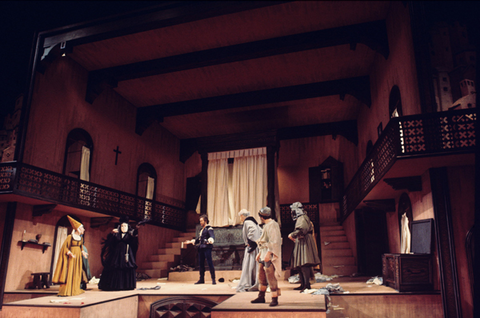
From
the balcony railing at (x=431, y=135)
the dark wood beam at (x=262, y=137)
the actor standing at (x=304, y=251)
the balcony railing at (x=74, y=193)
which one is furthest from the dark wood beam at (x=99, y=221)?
the balcony railing at (x=431, y=135)

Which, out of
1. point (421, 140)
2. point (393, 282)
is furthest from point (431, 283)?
point (421, 140)

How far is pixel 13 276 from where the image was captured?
8.70 metres

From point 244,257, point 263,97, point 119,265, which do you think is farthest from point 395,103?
point 119,265

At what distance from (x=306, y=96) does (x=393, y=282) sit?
6.45 meters

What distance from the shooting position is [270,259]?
5266 millimetres

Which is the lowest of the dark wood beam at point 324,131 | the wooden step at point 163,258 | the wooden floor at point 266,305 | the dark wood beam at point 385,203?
the wooden floor at point 266,305

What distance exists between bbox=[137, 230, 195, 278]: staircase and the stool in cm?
354

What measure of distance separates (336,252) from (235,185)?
4074mm

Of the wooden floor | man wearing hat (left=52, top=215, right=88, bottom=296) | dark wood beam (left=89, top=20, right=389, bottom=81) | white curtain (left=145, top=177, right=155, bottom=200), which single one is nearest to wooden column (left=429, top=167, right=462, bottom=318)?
the wooden floor

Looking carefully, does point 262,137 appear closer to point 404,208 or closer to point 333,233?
point 333,233

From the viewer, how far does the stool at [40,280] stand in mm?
8938

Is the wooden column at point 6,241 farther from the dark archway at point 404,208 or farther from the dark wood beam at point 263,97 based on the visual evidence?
the dark archway at point 404,208

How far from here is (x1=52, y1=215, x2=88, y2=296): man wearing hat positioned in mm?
6918

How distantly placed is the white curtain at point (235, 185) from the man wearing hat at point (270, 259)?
6605 millimetres
